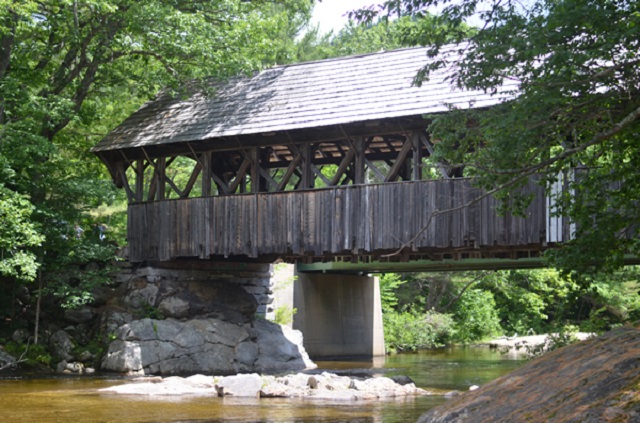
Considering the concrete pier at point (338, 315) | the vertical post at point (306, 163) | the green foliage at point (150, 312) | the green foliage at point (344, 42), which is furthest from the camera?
the green foliage at point (344, 42)

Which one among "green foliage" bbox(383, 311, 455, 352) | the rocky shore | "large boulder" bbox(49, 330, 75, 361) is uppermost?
"large boulder" bbox(49, 330, 75, 361)

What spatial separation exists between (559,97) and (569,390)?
2.87 metres

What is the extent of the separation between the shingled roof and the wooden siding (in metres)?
1.30

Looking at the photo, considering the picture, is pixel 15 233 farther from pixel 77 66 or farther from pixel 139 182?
pixel 77 66

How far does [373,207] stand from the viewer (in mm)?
15031

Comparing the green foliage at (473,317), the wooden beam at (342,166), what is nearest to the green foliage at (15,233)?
the wooden beam at (342,166)

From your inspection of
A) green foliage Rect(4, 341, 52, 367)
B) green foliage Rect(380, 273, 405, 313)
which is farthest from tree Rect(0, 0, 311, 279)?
green foliage Rect(380, 273, 405, 313)

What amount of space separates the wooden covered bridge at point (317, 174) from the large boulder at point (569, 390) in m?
7.99

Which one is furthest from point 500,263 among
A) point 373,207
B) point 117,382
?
point 117,382

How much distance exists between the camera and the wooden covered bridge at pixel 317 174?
14203 mm

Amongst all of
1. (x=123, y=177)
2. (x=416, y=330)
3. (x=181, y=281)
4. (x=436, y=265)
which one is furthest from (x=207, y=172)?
(x=416, y=330)

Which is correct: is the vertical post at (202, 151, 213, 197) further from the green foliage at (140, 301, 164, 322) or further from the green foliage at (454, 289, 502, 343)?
the green foliage at (454, 289, 502, 343)

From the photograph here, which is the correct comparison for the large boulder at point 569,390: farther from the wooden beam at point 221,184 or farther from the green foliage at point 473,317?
the green foliage at point 473,317

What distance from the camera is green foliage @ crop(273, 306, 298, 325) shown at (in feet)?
68.2
